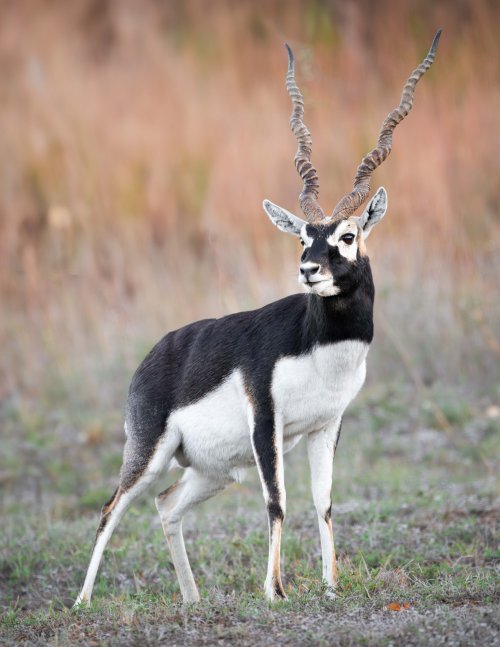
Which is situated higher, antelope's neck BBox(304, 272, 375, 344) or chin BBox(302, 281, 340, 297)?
chin BBox(302, 281, 340, 297)

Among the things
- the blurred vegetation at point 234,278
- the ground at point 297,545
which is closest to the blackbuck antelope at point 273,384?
the ground at point 297,545

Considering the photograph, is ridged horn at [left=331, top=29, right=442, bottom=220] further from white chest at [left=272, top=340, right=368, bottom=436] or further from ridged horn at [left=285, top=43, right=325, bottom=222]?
white chest at [left=272, top=340, right=368, bottom=436]

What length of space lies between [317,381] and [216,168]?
1291cm

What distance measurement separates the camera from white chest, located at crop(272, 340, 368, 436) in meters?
6.04

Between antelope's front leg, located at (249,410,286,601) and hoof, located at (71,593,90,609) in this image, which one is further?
antelope's front leg, located at (249,410,286,601)

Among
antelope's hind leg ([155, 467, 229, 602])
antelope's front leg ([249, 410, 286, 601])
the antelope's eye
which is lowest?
antelope's hind leg ([155, 467, 229, 602])

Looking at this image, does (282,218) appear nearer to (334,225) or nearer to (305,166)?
(305,166)

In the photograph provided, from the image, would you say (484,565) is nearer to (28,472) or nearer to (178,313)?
(28,472)

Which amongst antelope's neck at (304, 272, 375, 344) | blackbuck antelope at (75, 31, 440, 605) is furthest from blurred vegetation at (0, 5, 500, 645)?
antelope's neck at (304, 272, 375, 344)

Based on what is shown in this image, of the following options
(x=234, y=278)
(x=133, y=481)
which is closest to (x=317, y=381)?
(x=133, y=481)

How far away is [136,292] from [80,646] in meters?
10.2

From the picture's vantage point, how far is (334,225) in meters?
6.00

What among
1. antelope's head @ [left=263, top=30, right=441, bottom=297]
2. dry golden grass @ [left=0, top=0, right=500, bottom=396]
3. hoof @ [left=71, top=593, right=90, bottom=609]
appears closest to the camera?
antelope's head @ [left=263, top=30, right=441, bottom=297]

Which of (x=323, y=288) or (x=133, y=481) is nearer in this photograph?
(x=323, y=288)
